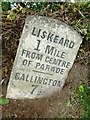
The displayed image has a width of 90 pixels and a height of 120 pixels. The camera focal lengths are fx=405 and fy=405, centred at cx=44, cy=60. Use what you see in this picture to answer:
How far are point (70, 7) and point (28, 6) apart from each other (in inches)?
11.1

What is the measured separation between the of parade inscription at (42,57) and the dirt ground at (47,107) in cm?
5

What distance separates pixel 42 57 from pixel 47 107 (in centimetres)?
37

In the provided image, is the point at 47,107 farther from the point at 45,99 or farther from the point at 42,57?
the point at 42,57

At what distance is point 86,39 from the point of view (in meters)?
2.75

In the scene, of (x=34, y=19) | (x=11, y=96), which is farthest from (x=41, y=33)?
(x=11, y=96)

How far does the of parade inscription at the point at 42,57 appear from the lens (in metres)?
2.52

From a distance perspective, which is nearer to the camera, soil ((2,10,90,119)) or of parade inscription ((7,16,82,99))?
of parade inscription ((7,16,82,99))

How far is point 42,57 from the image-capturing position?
2627 millimetres

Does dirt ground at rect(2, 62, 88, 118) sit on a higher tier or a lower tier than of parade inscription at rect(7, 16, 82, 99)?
lower

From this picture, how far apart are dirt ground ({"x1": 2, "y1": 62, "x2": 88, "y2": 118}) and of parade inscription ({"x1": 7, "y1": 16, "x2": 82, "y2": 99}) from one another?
45 millimetres

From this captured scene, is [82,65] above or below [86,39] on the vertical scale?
below

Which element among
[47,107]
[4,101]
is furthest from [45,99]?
[4,101]

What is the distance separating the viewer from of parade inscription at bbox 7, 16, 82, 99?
252 centimetres

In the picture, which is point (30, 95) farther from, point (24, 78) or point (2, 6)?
point (2, 6)
